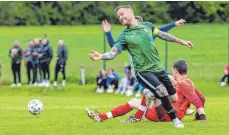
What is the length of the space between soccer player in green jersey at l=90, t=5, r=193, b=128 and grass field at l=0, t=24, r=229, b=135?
65 centimetres

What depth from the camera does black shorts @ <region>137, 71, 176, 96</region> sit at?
11891 millimetres

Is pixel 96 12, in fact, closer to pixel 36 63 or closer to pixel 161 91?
pixel 36 63

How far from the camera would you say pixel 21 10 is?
58.2 meters

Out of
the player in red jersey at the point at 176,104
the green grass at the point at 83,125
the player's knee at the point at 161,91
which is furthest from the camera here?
the player in red jersey at the point at 176,104

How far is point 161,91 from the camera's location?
11.8m

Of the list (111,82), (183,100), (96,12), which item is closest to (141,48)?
(183,100)

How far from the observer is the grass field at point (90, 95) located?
12156mm

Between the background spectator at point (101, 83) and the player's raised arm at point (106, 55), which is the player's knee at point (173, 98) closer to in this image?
the player's raised arm at point (106, 55)

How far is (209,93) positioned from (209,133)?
65.7ft

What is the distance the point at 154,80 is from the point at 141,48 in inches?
25.3

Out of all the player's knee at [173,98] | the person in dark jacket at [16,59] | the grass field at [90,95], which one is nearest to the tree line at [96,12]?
the grass field at [90,95]

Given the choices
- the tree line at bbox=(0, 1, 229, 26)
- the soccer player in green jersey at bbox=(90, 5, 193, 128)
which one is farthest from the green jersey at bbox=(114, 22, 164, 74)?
the tree line at bbox=(0, 1, 229, 26)

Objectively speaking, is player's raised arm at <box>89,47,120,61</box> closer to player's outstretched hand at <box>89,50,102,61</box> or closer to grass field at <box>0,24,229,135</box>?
player's outstretched hand at <box>89,50,102,61</box>

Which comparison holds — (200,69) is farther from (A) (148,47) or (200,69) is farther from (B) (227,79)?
(A) (148,47)
